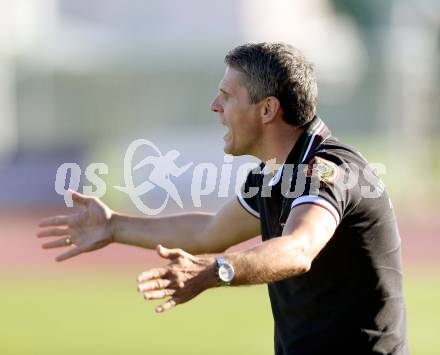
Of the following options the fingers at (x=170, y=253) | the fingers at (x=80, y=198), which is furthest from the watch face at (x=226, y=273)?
the fingers at (x=80, y=198)

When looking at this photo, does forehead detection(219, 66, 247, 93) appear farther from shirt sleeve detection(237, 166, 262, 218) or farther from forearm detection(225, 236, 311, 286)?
forearm detection(225, 236, 311, 286)

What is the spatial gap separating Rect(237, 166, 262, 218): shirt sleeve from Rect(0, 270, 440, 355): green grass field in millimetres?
5407

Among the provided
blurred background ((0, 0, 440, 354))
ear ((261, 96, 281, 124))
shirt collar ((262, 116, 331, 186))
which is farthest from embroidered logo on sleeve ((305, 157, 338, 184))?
blurred background ((0, 0, 440, 354))

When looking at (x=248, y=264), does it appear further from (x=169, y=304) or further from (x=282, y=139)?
(x=282, y=139)

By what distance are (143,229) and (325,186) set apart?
1.77 meters

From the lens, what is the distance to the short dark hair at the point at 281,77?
5.33 m

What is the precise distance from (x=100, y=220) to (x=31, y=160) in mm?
21820

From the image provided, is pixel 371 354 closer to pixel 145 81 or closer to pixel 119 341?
pixel 119 341

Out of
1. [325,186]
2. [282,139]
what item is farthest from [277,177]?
[325,186]

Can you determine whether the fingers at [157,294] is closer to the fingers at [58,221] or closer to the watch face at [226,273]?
the watch face at [226,273]

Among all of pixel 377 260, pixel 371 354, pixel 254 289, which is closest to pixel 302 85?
pixel 377 260

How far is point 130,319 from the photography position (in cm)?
1335

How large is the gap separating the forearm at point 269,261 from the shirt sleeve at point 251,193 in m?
1.32

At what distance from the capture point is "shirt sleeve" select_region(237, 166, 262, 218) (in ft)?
18.7
